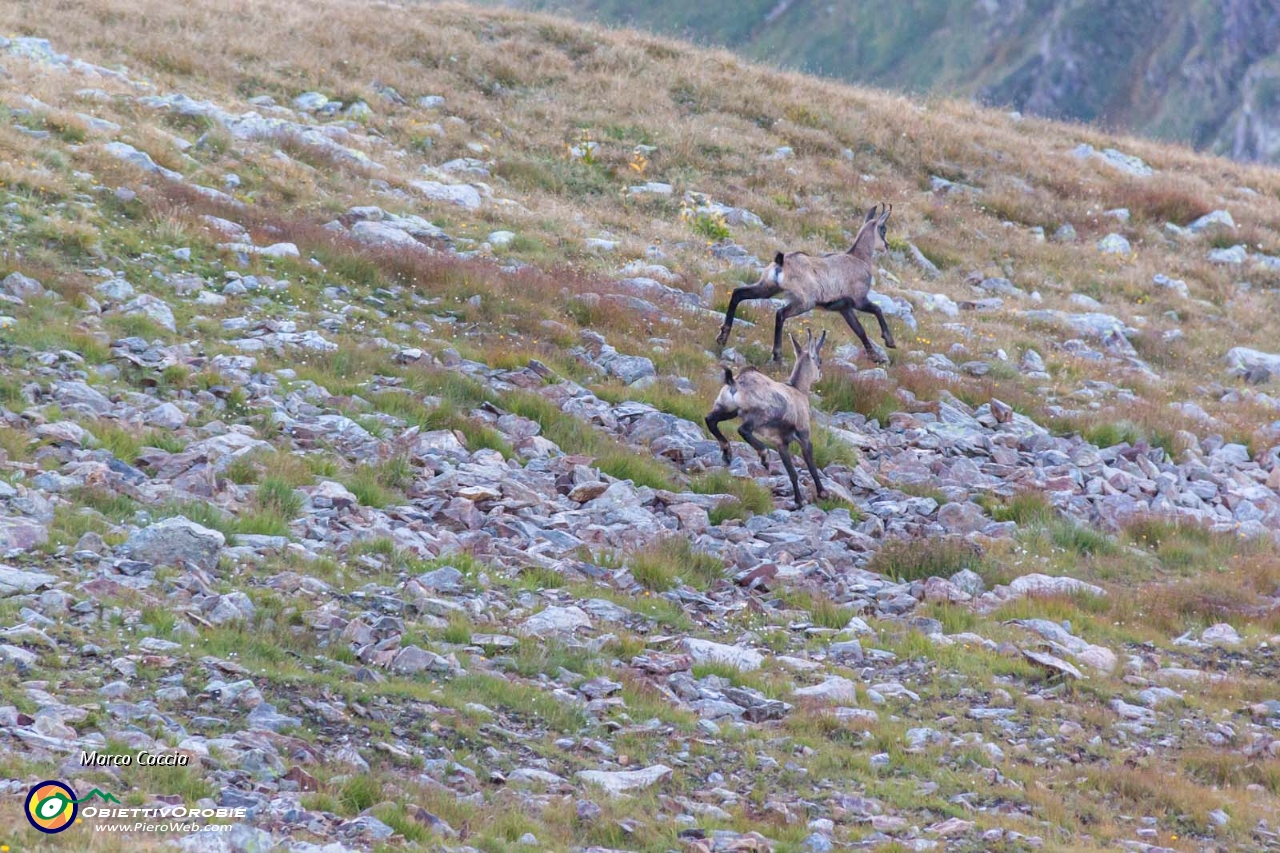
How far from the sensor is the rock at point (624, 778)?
644cm

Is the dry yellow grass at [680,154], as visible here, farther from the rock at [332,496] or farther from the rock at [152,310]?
the rock at [332,496]

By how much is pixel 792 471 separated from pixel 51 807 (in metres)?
8.34

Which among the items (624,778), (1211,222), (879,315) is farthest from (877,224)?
(1211,222)

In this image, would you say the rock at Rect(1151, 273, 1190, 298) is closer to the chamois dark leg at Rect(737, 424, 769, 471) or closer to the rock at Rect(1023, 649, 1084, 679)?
the chamois dark leg at Rect(737, 424, 769, 471)

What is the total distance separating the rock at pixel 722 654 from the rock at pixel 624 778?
70.5 inches

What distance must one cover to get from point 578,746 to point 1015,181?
22.9 metres

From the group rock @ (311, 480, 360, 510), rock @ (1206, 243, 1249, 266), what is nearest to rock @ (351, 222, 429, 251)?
rock @ (311, 480, 360, 510)

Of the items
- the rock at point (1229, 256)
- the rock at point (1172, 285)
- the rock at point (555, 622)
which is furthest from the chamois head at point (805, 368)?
the rock at point (1229, 256)

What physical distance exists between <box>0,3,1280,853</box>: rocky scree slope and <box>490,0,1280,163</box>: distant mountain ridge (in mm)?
105837

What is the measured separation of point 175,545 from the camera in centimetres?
793

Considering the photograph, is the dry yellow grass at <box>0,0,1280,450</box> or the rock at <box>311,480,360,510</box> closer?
the rock at <box>311,480,360,510</box>

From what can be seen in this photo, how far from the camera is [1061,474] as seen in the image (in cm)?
1394

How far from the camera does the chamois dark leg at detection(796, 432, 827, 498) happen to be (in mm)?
12336

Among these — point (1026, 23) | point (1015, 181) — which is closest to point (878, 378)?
point (1015, 181)
